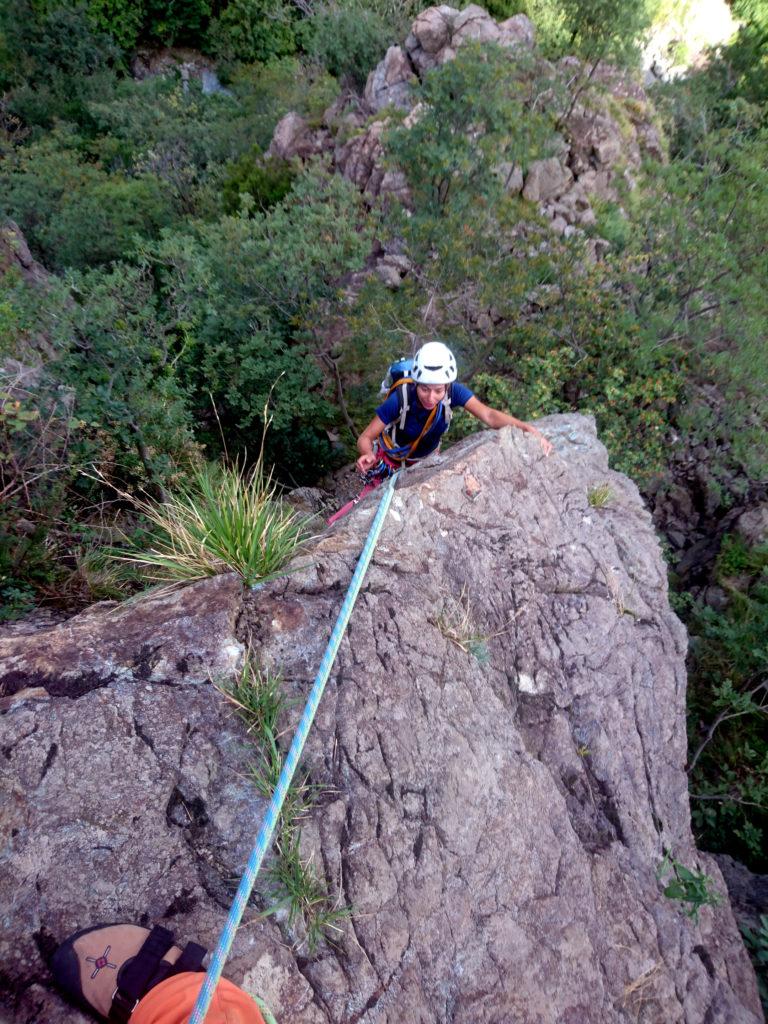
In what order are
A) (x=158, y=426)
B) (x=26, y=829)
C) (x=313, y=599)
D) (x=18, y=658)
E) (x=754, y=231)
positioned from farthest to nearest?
(x=754, y=231), (x=158, y=426), (x=313, y=599), (x=18, y=658), (x=26, y=829)

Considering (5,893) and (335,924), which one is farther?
→ (335,924)

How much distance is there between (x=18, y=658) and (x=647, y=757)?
12.1ft

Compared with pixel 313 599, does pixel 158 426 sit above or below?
below

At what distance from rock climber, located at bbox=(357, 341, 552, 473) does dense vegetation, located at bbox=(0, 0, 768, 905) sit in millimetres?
1528

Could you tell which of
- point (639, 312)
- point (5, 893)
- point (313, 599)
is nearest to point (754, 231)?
point (639, 312)

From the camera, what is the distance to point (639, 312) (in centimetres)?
934

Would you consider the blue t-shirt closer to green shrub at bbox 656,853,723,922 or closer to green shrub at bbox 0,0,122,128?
green shrub at bbox 656,853,723,922

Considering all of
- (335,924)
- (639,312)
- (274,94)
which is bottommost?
(335,924)

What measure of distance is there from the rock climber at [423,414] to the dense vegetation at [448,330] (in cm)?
153

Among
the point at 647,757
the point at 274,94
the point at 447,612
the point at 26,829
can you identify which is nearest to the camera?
the point at 26,829

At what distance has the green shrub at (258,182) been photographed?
1436 cm

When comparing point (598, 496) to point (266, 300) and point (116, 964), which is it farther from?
point (266, 300)

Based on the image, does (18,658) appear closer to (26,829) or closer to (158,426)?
(26,829)

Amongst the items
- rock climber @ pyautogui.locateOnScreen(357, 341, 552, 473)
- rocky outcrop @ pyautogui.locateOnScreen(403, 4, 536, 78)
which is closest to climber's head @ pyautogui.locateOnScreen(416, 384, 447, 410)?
rock climber @ pyautogui.locateOnScreen(357, 341, 552, 473)
